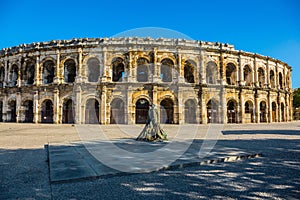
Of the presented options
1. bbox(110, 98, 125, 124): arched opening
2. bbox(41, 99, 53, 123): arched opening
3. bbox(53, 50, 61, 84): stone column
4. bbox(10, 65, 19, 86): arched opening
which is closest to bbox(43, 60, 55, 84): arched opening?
bbox(53, 50, 61, 84): stone column

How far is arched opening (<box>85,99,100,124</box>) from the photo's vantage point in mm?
18078

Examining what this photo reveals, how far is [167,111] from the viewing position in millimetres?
19156

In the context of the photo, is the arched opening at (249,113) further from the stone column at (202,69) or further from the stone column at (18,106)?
the stone column at (18,106)

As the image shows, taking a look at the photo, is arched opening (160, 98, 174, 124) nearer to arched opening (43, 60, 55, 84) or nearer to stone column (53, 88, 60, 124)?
stone column (53, 88, 60, 124)

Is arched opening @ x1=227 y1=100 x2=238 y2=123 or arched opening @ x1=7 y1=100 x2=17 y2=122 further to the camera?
arched opening @ x1=227 y1=100 x2=238 y2=123

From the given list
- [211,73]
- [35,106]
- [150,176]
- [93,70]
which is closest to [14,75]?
[35,106]

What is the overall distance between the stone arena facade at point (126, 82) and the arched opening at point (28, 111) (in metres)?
0.09

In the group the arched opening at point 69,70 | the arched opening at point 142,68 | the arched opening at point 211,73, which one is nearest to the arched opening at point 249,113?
the arched opening at point 211,73

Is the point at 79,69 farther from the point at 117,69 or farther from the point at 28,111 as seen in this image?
the point at 28,111

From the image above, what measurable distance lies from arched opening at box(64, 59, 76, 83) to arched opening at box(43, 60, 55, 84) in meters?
1.49

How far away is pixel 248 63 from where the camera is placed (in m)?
20.5

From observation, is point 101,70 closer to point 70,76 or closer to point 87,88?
point 87,88

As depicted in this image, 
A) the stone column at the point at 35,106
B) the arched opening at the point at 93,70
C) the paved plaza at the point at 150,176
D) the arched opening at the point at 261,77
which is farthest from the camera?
the arched opening at the point at 261,77

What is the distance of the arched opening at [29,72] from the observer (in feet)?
63.3
